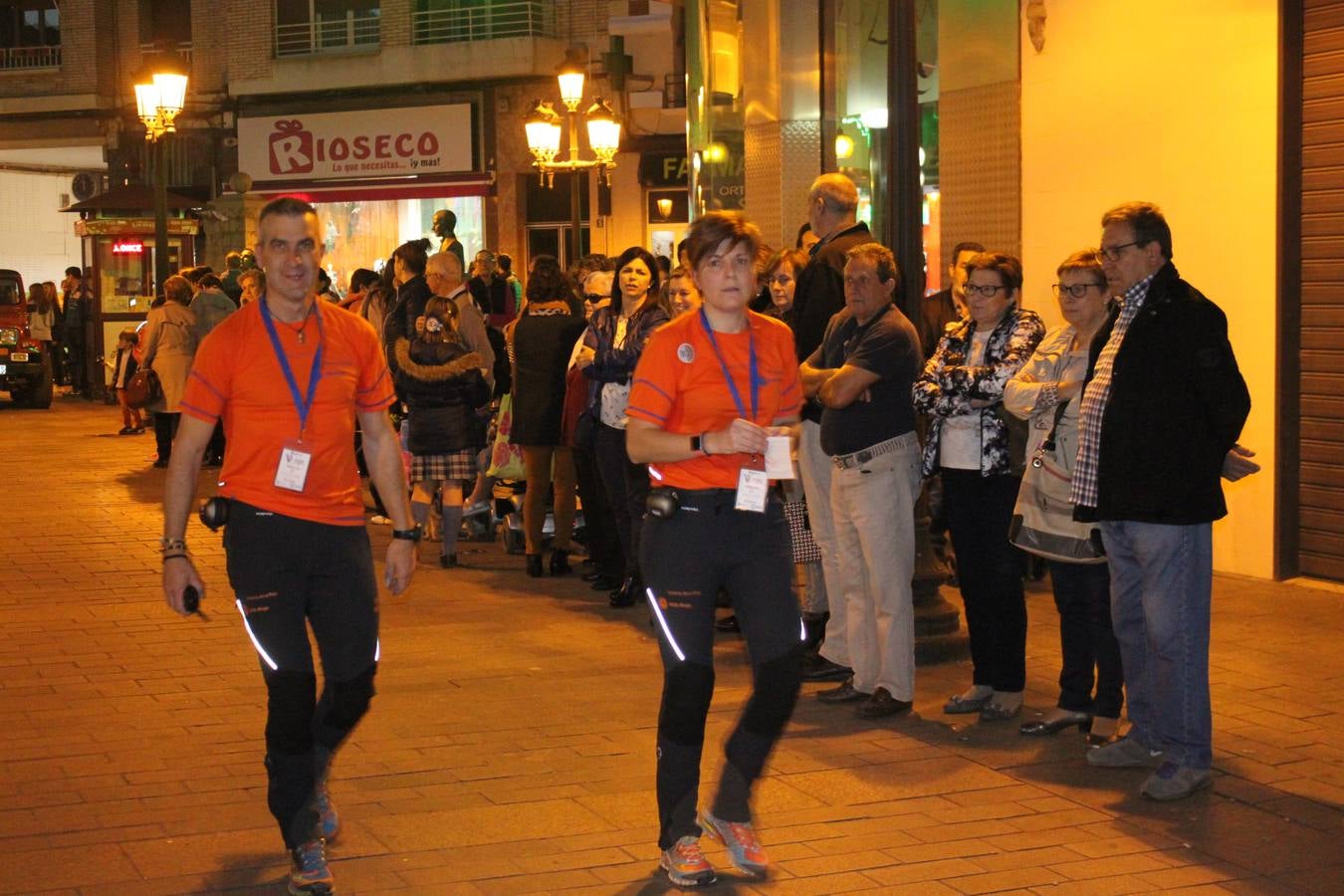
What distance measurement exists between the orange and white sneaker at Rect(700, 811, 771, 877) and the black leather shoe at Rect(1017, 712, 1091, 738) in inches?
78.7

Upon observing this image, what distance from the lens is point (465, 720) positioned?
303 inches

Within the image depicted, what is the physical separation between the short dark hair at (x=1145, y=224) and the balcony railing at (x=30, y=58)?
1491 inches

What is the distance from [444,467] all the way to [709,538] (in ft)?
22.4

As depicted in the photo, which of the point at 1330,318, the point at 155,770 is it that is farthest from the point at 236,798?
the point at 1330,318

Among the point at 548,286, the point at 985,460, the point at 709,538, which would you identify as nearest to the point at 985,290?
the point at 985,460

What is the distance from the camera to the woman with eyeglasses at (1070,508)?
23.4 ft

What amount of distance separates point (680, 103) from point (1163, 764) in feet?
85.8

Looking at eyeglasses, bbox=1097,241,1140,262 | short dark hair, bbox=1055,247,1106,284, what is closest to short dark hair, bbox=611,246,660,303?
short dark hair, bbox=1055,247,1106,284

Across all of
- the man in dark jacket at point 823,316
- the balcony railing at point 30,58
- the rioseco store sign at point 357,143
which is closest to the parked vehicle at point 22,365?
the rioseco store sign at point 357,143

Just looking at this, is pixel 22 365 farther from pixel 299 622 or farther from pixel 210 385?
pixel 299 622

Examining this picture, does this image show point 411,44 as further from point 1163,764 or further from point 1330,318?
point 1163,764

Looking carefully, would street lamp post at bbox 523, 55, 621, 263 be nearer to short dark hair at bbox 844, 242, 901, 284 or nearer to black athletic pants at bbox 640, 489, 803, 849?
short dark hair at bbox 844, 242, 901, 284

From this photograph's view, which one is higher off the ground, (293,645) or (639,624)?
(293,645)

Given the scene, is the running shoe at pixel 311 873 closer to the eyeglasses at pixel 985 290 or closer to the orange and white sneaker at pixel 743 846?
the orange and white sneaker at pixel 743 846
